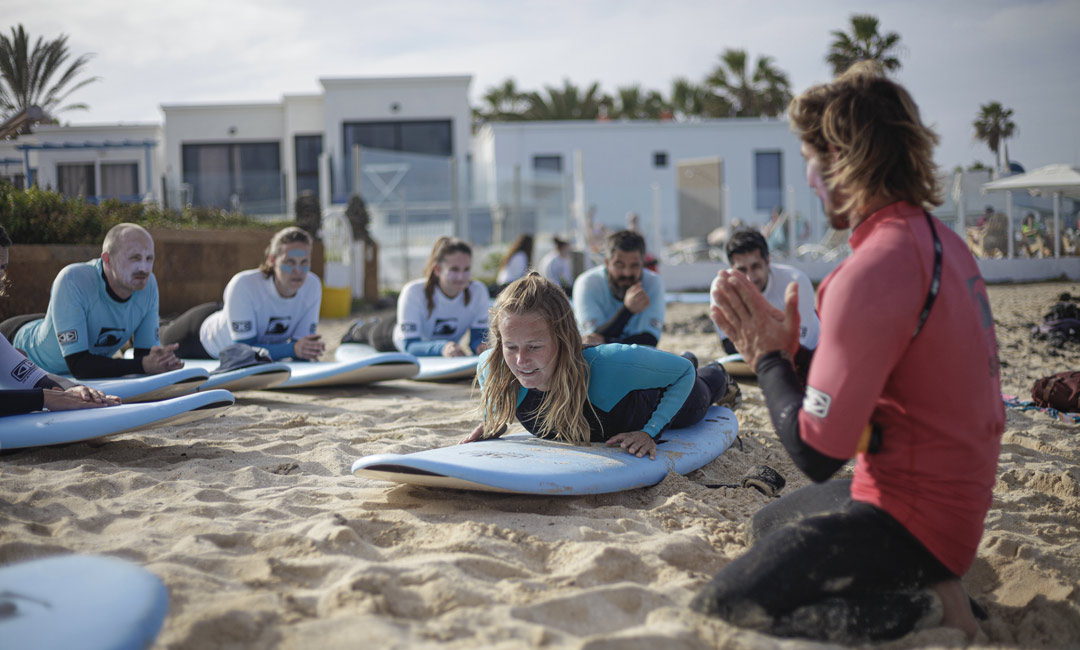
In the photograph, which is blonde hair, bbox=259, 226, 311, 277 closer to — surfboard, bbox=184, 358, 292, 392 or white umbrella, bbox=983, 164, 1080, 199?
surfboard, bbox=184, 358, 292, 392

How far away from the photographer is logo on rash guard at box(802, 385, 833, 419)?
6.46 ft

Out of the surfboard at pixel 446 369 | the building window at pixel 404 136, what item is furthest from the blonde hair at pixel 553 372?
the building window at pixel 404 136

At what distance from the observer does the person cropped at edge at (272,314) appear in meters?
6.03

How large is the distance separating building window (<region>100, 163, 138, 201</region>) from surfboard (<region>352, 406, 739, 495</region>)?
11.8m

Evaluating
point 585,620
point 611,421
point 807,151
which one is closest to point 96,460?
point 611,421

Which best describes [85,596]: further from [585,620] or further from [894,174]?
[894,174]

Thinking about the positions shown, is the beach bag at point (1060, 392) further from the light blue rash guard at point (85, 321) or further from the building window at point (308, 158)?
the building window at point (308, 158)

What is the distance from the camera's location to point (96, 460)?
376 cm

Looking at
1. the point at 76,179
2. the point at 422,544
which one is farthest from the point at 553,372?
the point at 76,179

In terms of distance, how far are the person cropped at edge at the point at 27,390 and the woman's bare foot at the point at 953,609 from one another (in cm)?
394

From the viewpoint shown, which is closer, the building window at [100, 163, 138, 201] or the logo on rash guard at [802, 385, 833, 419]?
the logo on rash guard at [802, 385, 833, 419]

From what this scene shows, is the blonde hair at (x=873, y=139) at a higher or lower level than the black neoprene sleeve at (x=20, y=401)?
higher

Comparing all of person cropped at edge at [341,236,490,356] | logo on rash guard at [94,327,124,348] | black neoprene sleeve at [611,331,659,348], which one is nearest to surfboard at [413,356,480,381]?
person cropped at edge at [341,236,490,356]

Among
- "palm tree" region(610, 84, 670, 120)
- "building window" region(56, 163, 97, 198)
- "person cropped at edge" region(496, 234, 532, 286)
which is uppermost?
"palm tree" region(610, 84, 670, 120)
